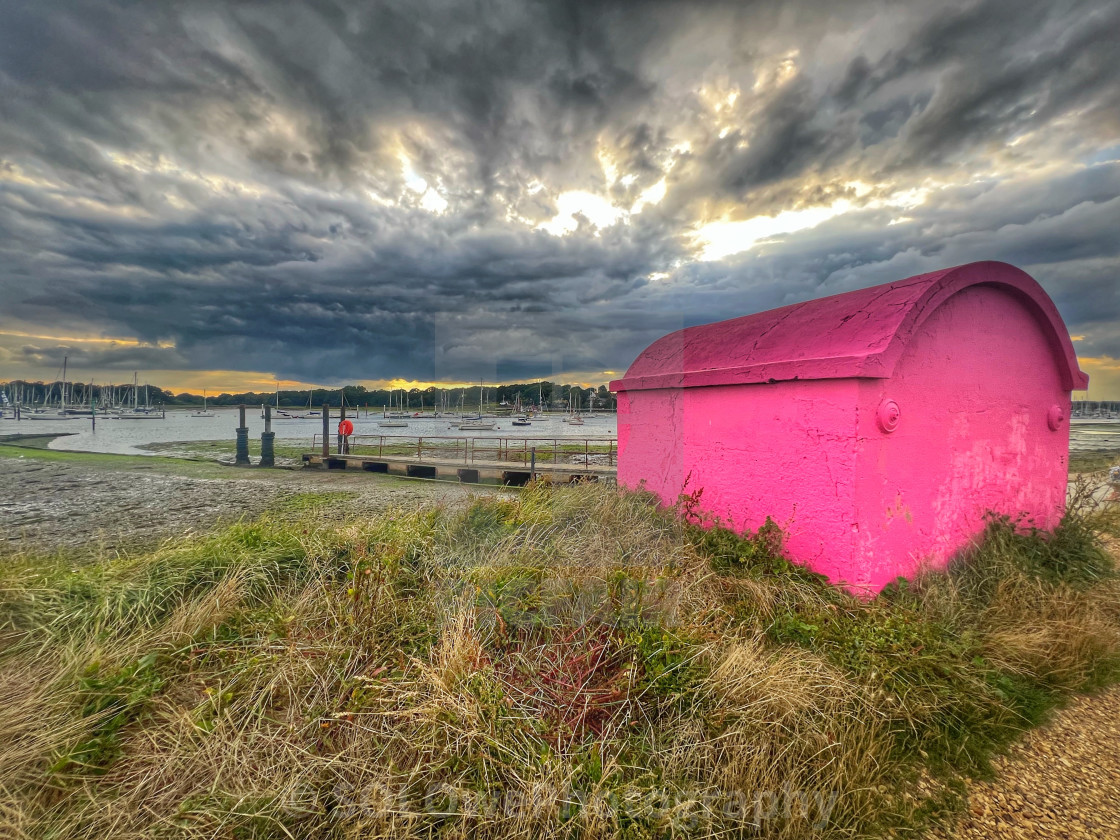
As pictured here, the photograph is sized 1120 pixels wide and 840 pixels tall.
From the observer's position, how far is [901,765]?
2.58 m

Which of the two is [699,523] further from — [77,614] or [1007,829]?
[77,614]

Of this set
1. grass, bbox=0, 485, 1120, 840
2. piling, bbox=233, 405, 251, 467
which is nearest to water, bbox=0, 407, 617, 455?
piling, bbox=233, 405, 251, 467

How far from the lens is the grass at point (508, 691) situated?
2094 millimetres

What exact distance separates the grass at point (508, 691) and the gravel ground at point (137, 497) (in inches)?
104

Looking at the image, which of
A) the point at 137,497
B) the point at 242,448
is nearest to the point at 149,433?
the point at 242,448

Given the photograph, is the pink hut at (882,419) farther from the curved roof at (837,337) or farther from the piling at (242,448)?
the piling at (242,448)

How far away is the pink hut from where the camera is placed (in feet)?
13.4

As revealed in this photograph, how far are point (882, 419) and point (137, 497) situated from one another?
1606 centimetres

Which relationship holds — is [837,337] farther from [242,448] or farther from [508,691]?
[242,448]

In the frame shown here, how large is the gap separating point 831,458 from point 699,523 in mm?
1801

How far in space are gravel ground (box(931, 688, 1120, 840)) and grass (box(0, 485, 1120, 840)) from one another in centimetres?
11

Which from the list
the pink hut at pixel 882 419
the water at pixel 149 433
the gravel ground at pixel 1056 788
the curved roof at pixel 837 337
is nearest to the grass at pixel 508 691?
the gravel ground at pixel 1056 788

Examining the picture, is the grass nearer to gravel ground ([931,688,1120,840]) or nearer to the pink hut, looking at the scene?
gravel ground ([931,688,1120,840])

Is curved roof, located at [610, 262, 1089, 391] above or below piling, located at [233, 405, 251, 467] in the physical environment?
above
